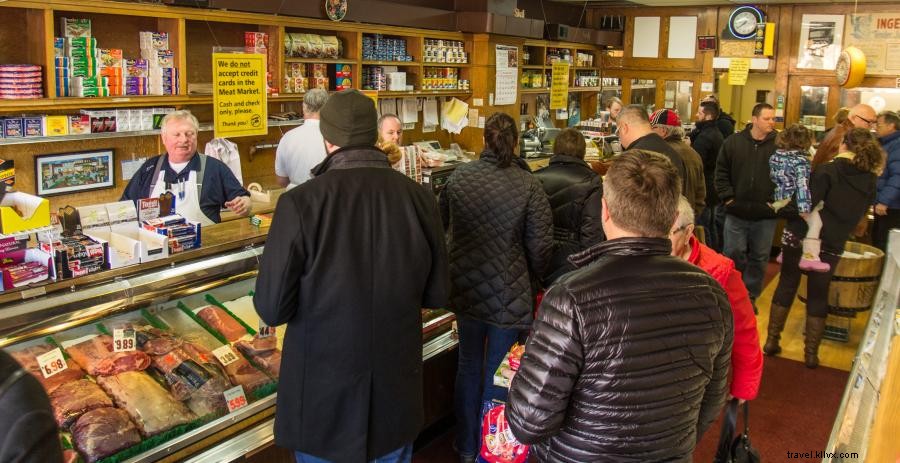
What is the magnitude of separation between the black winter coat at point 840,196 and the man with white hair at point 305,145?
3.54 m

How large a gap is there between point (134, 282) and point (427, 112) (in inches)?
247

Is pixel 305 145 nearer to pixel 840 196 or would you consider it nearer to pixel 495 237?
pixel 495 237

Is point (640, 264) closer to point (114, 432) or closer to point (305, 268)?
point (305, 268)

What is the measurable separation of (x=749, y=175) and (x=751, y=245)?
666 mm

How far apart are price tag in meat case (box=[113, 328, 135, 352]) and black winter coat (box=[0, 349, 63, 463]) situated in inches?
63.1

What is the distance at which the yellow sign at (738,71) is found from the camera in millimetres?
10469

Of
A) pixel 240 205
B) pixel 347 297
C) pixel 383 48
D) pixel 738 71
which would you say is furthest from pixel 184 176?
pixel 738 71

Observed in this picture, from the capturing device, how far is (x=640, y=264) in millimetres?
1966

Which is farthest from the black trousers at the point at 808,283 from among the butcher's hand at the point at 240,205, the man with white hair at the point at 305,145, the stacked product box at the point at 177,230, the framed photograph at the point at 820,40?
the framed photograph at the point at 820,40

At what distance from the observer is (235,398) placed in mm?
2965

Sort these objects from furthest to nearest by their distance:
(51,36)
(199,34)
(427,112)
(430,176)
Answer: (427,112) → (199,34) → (430,176) → (51,36)

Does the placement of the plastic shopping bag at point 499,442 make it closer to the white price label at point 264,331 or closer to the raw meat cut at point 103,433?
the white price label at point 264,331

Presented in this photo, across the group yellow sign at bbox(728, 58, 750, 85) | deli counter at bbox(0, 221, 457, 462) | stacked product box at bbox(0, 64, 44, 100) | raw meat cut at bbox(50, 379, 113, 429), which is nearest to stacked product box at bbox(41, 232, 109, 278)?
deli counter at bbox(0, 221, 457, 462)

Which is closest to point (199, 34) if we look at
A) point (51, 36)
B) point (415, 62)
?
point (51, 36)
